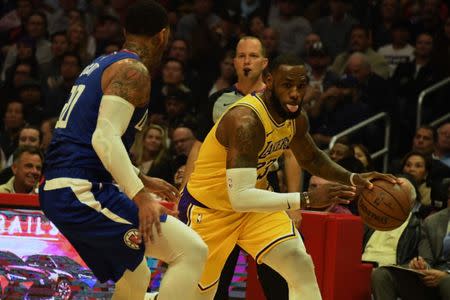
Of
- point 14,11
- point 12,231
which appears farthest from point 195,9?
point 12,231

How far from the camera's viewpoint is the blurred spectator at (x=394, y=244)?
8.24m

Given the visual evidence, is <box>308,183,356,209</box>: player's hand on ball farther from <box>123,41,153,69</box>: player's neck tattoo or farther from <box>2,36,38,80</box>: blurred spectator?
<box>2,36,38,80</box>: blurred spectator

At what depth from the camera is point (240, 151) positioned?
5.72 m

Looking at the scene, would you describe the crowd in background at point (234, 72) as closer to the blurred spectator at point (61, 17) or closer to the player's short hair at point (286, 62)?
the blurred spectator at point (61, 17)

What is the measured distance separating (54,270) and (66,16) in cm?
779

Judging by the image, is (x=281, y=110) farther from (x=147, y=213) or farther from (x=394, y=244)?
(x=394, y=244)

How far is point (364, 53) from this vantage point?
11977mm

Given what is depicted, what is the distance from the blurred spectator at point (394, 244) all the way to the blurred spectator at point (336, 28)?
4442mm

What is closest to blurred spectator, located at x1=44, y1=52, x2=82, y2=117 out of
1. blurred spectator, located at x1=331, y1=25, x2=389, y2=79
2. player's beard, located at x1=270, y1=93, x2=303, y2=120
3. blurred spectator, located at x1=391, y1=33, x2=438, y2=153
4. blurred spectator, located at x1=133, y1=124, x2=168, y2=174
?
blurred spectator, located at x1=133, y1=124, x2=168, y2=174

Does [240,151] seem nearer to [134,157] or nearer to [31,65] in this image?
[134,157]

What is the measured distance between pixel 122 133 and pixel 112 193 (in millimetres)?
344

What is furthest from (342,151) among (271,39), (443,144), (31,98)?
(31,98)

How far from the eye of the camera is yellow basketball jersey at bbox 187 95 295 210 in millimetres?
6008

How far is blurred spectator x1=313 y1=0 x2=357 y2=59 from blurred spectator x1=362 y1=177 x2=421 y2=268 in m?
4.44
